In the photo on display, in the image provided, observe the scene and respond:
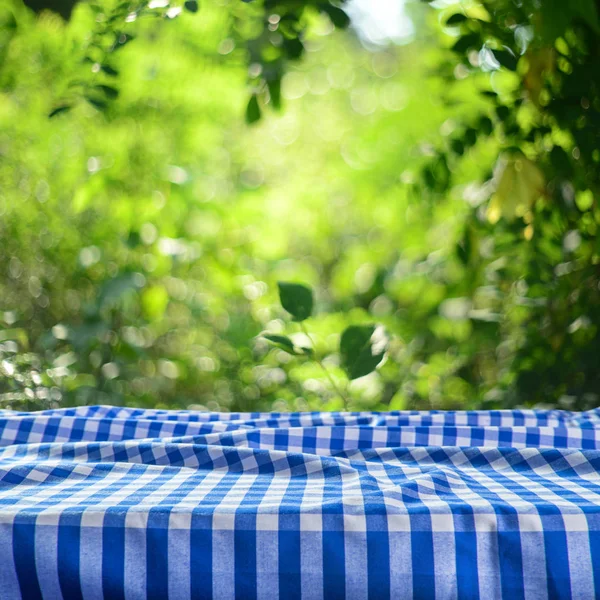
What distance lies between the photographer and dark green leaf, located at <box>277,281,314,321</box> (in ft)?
4.45

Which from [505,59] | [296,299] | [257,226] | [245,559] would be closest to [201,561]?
[245,559]

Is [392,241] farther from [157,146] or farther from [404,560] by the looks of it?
[404,560]

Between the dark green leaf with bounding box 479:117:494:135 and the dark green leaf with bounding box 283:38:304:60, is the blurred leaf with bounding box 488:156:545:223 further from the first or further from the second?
the dark green leaf with bounding box 283:38:304:60

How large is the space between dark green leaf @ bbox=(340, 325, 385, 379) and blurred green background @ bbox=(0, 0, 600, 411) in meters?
0.39

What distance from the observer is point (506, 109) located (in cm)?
154

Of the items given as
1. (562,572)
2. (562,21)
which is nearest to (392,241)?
(562,21)

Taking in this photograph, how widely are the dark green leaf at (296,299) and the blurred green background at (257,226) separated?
1.42 feet

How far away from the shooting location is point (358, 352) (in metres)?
1.42

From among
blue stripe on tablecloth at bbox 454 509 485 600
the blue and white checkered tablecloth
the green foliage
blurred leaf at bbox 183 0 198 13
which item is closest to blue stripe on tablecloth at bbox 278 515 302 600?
the blue and white checkered tablecloth

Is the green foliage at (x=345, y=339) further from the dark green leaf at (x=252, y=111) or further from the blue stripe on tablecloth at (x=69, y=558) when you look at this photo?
the blue stripe on tablecloth at (x=69, y=558)

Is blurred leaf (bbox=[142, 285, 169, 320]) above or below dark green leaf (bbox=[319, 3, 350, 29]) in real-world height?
below

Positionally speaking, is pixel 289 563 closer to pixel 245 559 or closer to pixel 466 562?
pixel 245 559

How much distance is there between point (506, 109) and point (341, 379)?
842 mm

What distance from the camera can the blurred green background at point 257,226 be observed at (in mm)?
1618
